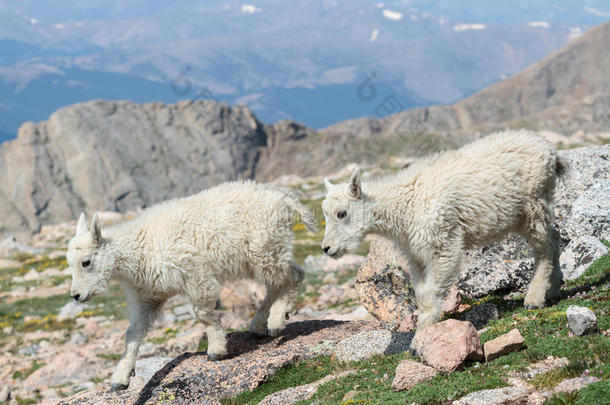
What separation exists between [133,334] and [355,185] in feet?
17.5

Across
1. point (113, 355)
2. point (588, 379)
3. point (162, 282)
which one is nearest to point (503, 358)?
point (588, 379)

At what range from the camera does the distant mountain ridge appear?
109938 mm

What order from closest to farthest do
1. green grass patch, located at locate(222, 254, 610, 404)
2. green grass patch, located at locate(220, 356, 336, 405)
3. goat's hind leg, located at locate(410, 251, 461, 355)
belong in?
green grass patch, located at locate(222, 254, 610, 404), goat's hind leg, located at locate(410, 251, 461, 355), green grass patch, located at locate(220, 356, 336, 405)

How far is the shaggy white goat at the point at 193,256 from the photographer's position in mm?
10430

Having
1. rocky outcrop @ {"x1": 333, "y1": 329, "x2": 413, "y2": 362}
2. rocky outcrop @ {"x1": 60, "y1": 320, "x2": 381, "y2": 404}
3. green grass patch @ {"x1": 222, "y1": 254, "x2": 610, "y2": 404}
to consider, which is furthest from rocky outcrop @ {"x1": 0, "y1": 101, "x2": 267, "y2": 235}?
green grass patch @ {"x1": 222, "y1": 254, "x2": 610, "y2": 404}

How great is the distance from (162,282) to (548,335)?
693cm

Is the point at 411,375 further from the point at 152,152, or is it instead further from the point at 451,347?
the point at 152,152

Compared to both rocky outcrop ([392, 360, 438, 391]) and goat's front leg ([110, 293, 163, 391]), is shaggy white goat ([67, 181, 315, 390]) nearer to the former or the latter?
goat's front leg ([110, 293, 163, 391])

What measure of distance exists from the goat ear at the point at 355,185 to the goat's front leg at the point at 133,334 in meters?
4.74

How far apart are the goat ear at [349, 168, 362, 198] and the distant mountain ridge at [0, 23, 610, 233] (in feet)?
301

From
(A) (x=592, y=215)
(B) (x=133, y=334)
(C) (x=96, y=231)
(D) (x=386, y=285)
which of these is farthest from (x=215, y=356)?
(A) (x=592, y=215)

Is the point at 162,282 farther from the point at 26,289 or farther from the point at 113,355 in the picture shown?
the point at 26,289

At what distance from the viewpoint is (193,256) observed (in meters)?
10.6

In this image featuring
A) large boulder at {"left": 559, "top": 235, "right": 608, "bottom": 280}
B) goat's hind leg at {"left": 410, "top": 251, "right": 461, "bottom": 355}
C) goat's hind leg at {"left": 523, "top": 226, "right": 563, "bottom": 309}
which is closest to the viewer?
goat's hind leg at {"left": 410, "top": 251, "right": 461, "bottom": 355}
